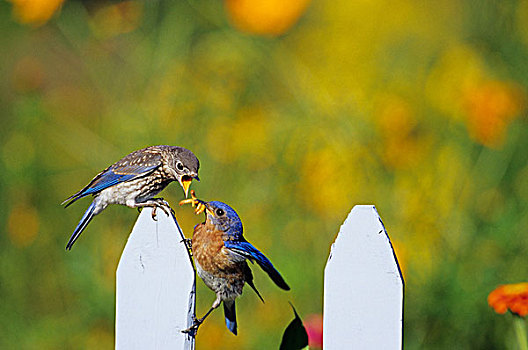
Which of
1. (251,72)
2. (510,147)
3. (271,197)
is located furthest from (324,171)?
(510,147)

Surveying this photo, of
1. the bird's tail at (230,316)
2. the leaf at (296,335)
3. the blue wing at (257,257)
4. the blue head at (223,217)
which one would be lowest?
the bird's tail at (230,316)

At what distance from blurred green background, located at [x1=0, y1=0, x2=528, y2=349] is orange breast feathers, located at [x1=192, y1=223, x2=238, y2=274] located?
1327 millimetres

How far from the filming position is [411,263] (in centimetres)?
295

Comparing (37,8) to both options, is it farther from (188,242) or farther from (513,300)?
(513,300)

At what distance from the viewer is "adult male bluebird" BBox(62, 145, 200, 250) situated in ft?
5.48

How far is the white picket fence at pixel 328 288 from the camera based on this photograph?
5.05ft

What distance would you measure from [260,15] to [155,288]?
6.60 ft

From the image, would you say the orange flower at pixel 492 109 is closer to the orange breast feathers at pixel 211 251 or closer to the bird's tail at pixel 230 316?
the bird's tail at pixel 230 316

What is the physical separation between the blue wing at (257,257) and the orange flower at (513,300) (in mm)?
582

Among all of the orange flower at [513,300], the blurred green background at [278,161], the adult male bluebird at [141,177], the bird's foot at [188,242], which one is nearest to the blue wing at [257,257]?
the bird's foot at [188,242]

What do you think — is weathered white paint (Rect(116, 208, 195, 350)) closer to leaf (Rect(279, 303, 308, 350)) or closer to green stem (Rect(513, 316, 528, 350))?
leaf (Rect(279, 303, 308, 350))

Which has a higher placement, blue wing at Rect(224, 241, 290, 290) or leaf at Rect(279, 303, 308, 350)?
blue wing at Rect(224, 241, 290, 290)

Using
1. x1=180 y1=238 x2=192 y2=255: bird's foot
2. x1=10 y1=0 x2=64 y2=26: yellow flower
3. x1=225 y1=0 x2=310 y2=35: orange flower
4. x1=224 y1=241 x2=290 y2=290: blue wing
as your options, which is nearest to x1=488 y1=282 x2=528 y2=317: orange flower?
x1=224 y1=241 x2=290 y2=290: blue wing

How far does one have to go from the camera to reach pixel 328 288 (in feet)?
5.12
